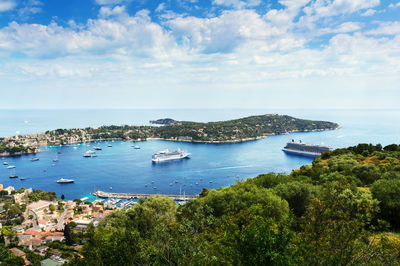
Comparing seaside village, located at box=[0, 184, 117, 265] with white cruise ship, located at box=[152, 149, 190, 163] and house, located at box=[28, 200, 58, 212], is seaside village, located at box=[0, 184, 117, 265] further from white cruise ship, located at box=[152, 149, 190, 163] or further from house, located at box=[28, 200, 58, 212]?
white cruise ship, located at box=[152, 149, 190, 163]

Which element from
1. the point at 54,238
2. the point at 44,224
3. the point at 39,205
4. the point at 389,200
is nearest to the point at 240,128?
the point at 39,205

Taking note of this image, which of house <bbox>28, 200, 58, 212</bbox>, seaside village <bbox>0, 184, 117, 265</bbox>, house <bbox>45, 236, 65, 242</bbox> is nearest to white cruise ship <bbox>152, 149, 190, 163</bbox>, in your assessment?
seaside village <bbox>0, 184, 117, 265</bbox>

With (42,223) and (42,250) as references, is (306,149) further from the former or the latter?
(42,250)

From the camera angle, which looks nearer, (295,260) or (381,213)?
(295,260)

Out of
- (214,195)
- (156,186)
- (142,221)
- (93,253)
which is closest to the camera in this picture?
(93,253)

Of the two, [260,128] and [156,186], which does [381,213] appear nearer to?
[156,186]

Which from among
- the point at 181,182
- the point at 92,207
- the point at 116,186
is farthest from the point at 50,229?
the point at 181,182

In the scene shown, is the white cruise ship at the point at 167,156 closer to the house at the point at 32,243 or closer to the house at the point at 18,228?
the house at the point at 18,228

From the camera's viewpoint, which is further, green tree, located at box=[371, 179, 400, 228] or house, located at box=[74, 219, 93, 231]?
house, located at box=[74, 219, 93, 231]

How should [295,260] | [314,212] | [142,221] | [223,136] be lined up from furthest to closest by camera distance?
[223,136], [142,221], [314,212], [295,260]
